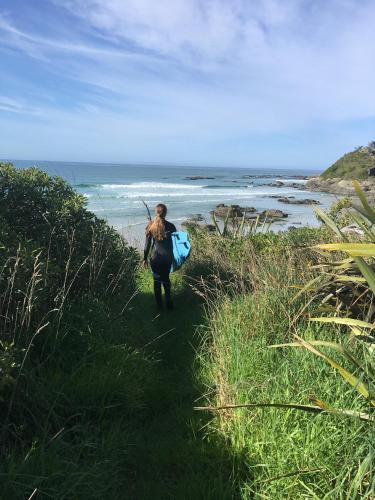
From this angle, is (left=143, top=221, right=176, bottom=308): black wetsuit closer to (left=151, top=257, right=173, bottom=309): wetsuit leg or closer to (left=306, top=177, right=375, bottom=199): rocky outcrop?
(left=151, top=257, right=173, bottom=309): wetsuit leg

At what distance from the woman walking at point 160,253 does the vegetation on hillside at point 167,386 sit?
163 centimetres

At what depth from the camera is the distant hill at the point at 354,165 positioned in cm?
6888

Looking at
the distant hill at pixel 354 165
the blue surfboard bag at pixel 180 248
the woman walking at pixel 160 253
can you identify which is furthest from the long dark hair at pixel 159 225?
the distant hill at pixel 354 165

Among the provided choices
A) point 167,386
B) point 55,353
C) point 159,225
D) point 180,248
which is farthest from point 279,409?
point 180,248

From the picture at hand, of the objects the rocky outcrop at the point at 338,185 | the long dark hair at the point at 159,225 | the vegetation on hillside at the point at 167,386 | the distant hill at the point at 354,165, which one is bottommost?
the vegetation on hillside at the point at 167,386

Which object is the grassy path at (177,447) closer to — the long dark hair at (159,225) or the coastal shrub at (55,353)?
the coastal shrub at (55,353)

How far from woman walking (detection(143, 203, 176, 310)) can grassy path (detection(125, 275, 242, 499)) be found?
6.59ft

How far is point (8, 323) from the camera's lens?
376 cm

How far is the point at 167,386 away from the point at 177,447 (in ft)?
3.23

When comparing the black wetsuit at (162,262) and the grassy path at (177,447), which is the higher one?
the black wetsuit at (162,262)

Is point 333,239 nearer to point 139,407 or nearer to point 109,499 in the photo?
point 139,407

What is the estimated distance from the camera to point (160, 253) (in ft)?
24.5

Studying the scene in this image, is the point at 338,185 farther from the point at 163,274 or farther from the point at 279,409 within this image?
the point at 279,409

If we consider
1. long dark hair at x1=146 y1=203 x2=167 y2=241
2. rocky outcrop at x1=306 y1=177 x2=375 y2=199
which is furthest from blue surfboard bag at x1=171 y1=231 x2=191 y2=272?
rocky outcrop at x1=306 y1=177 x2=375 y2=199
